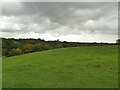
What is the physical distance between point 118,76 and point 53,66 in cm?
1065

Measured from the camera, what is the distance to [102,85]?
26141mm

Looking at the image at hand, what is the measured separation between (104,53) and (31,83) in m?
23.3

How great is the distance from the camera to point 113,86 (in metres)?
25.8

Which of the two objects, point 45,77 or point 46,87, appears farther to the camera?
point 45,77

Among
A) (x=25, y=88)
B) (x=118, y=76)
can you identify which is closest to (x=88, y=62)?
(x=118, y=76)

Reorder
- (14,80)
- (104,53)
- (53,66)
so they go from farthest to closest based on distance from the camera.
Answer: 1. (104,53)
2. (53,66)
3. (14,80)

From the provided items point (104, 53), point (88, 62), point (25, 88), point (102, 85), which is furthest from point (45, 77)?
point (104, 53)

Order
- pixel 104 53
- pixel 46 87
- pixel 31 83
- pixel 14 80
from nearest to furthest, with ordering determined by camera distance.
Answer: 1. pixel 46 87
2. pixel 31 83
3. pixel 14 80
4. pixel 104 53

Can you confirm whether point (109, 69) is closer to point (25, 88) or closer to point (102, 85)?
point (102, 85)

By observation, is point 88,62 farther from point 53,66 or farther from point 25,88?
point 25,88

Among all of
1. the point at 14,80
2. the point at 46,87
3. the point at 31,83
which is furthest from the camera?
the point at 14,80

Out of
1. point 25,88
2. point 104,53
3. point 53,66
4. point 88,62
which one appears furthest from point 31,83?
point 104,53

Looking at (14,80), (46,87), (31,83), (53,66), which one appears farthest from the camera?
(53,66)

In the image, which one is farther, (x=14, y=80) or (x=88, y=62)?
(x=88, y=62)
